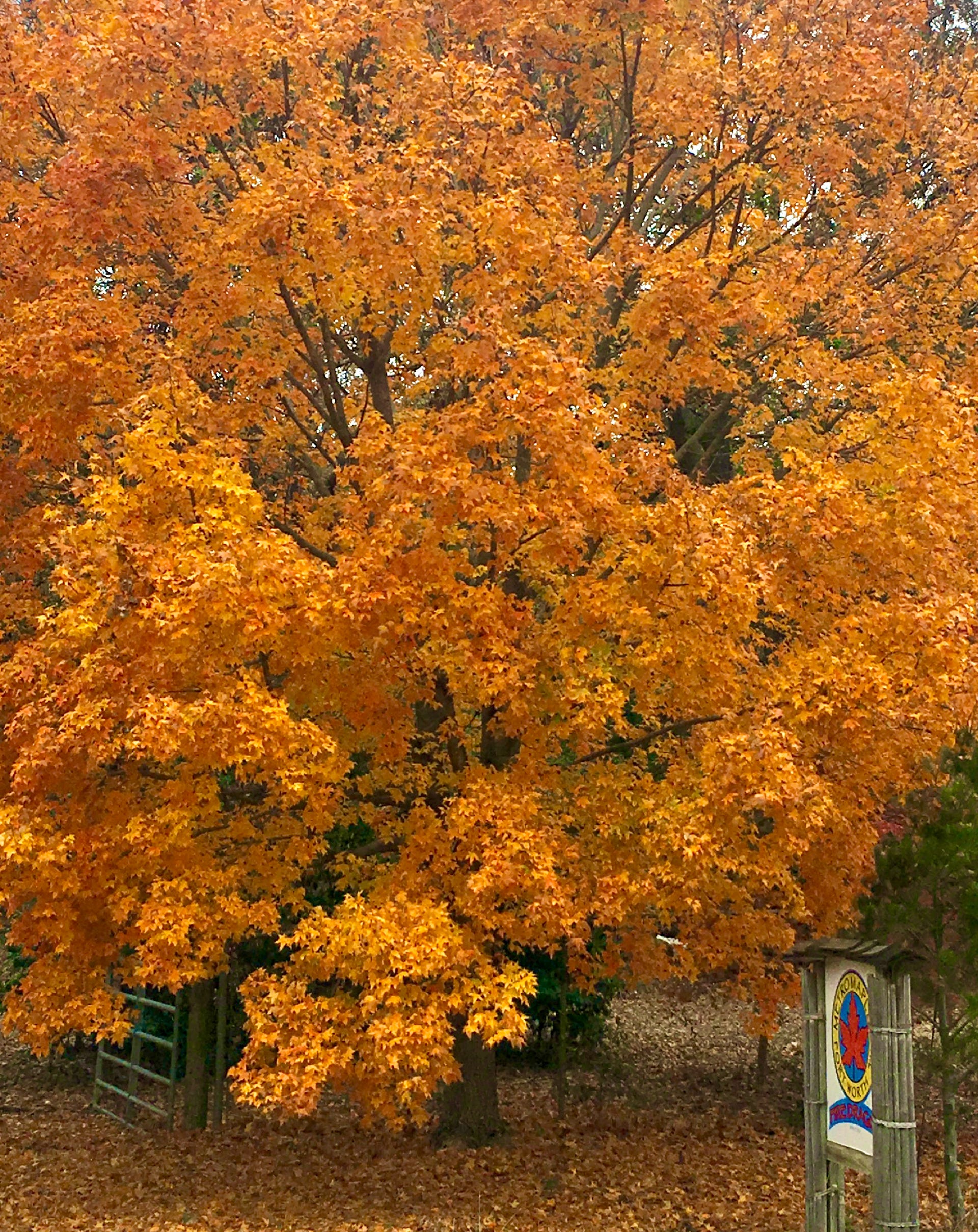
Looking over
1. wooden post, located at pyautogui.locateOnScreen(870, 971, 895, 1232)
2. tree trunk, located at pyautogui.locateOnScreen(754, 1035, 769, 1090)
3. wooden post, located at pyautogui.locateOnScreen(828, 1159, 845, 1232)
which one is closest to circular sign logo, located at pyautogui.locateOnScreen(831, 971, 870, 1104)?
wooden post, located at pyautogui.locateOnScreen(870, 971, 895, 1232)

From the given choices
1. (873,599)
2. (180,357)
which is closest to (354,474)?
(180,357)

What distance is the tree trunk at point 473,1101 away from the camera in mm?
11609

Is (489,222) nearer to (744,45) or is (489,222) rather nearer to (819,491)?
(819,491)

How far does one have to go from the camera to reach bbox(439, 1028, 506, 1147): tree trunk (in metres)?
11.6

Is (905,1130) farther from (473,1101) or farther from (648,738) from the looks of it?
(473,1101)

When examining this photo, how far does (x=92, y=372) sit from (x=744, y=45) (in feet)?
23.1

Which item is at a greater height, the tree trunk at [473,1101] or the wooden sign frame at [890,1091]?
the wooden sign frame at [890,1091]

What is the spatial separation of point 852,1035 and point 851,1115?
459 millimetres

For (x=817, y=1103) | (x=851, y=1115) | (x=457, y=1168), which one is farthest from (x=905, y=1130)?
(x=457, y=1168)

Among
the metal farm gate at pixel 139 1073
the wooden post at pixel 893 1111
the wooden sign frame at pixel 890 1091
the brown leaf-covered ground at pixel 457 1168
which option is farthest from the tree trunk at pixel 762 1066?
the wooden post at pixel 893 1111

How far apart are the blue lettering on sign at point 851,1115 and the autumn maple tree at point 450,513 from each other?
1.60m

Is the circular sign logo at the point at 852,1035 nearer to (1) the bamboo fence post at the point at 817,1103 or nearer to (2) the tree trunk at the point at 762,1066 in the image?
(1) the bamboo fence post at the point at 817,1103

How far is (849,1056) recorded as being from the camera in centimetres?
714

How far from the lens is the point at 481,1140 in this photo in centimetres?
1159
